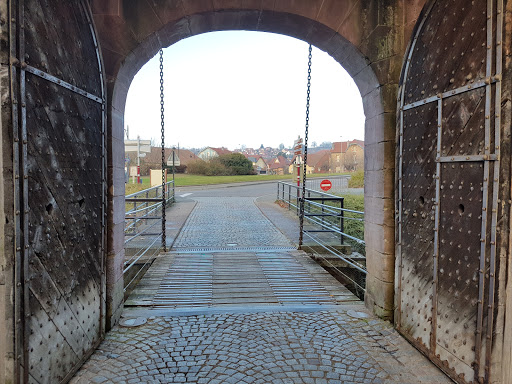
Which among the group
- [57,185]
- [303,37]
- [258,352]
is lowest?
[258,352]

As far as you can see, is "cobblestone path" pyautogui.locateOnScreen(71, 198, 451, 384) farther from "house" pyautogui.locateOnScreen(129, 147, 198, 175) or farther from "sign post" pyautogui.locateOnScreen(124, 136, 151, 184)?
"house" pyautogui.locateOnScreen(129, 147, 198, 175)

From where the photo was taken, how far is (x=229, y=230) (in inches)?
421

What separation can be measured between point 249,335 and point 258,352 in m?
0.37

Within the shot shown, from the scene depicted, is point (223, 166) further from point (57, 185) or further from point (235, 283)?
point (57, 185)

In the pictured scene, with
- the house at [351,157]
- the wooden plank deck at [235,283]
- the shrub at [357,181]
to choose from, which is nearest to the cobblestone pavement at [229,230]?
the wooden plank deck at [235,283]

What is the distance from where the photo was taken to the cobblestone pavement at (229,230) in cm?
883

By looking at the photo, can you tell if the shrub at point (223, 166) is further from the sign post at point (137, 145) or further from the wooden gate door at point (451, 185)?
the wooden gate door at point (451, 185)

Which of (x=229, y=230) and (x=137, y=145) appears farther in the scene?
(x=137, y=145)

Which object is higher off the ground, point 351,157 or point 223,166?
point 351,157

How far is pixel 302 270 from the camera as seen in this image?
636cm

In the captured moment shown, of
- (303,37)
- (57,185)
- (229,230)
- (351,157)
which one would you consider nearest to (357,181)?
(229,230)

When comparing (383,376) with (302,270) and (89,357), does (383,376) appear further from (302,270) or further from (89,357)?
(302,270)

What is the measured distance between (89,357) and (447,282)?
309 cm

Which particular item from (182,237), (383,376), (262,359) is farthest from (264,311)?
(182,237)
